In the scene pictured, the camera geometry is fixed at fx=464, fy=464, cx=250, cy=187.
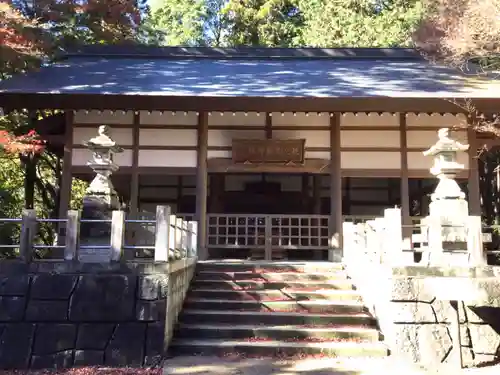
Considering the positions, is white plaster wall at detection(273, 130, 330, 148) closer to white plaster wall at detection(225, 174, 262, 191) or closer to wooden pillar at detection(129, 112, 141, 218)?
wooden pillar at detection(129, 112, 141, 218)

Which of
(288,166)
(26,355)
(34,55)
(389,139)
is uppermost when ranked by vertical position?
(34,55)

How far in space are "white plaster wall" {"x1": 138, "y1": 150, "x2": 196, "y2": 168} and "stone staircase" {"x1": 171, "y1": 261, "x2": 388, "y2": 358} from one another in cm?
283

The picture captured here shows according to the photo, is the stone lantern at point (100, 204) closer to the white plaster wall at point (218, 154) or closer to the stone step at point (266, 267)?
the stone step at point (266, 267)

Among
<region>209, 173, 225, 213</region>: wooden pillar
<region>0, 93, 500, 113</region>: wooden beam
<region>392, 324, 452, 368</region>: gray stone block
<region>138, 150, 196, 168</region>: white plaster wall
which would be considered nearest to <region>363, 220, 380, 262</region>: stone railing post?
<region>392, 324, 452, 368</region>: gray stone block

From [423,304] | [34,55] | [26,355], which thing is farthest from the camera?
[34,55]

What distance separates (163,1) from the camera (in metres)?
25.9

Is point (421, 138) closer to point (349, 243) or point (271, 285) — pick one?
point (349, 243)

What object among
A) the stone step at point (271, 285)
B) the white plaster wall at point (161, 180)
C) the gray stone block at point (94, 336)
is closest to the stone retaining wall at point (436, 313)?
the stone step at point (271, 285)

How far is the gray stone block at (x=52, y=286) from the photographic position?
20.7ft

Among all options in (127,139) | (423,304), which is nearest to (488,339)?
(423,304)

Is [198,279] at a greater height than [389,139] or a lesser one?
lesser

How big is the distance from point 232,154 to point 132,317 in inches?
201

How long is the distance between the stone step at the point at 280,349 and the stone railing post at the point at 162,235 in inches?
50.0

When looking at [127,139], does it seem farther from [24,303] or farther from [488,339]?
[488,339]
